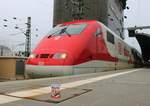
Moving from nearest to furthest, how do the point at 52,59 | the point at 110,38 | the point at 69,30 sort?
the point at 52,59
the point at 69,30
the point at 110,38

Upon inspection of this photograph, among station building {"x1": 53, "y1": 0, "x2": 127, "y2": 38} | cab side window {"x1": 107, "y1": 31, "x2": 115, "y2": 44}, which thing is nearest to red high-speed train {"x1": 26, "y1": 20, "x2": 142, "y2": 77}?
cab side window {"x1": 107, "y1": 31, "x2": 115, "y2": 44}

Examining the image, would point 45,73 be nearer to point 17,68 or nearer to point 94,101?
point 17,68

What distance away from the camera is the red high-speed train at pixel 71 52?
14.1m

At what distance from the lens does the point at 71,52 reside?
571 inches

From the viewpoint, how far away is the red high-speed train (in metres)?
14.1

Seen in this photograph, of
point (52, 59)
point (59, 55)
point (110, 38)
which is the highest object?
point (110, 38)

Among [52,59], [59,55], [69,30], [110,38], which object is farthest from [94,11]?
[52,59]

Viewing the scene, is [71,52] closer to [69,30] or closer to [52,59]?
[52,59]

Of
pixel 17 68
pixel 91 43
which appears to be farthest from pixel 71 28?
pixel 17 68

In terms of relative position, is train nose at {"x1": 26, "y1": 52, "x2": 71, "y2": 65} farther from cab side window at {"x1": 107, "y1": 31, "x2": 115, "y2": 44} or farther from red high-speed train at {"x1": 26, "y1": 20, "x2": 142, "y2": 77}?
cab side window at {"x1": 107, "y1": 31, "x2": 115, "y2": 44}

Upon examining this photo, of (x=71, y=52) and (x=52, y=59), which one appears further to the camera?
(x=71, y=52)

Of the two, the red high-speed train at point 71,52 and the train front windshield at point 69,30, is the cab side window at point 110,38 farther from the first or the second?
the train front windshield at point 69,30

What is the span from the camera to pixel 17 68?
20.8 meters

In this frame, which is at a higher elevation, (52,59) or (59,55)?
(59,55)
